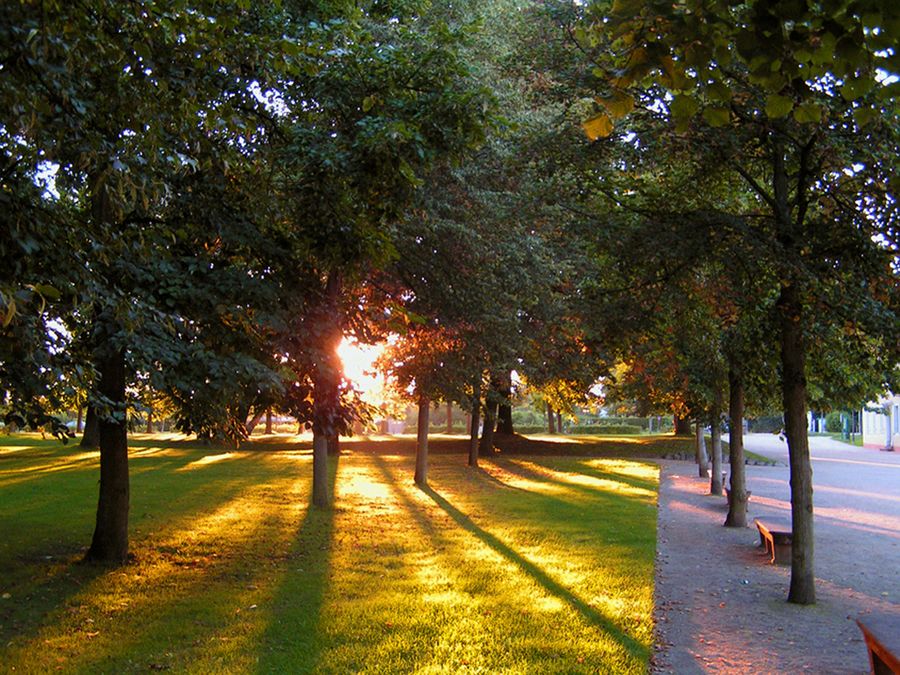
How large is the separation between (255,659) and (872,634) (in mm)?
4575

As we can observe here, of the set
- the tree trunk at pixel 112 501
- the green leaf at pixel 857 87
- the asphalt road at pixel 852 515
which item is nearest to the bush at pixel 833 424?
the asphalt road at pixel 852 515

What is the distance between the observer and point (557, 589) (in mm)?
9281

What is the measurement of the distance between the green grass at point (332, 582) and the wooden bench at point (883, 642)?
65.7 inches

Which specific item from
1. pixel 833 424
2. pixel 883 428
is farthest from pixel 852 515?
pixel 833 424

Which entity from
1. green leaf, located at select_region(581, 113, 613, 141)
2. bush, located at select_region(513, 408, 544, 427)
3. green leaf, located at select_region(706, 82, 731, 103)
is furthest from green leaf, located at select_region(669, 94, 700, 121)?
bush, located at select_region(513, 408, 544, 427)

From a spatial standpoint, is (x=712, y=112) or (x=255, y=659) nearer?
(x=712, y=112)

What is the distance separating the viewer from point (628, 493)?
20828 millimetres

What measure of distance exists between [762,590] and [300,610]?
5.60m

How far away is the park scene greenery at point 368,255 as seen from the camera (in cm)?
459

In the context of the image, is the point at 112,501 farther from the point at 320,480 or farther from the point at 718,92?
the point at 718,92

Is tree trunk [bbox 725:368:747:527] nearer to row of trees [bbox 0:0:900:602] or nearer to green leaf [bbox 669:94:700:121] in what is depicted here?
row of trees [bbox 0:0:900:602]

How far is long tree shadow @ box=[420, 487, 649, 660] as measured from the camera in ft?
23.4

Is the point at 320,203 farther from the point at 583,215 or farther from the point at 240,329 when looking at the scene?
the point at 583,215

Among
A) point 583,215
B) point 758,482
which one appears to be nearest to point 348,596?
point 583,215
